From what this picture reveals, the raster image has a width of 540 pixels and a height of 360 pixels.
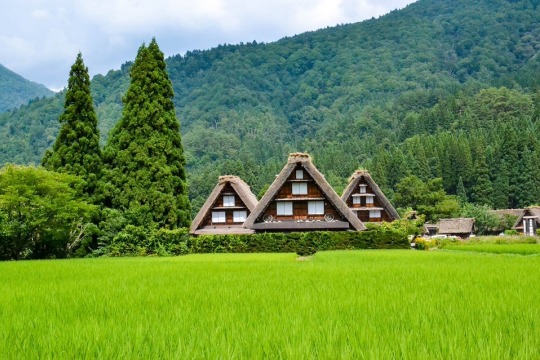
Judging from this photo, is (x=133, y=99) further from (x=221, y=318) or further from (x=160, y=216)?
(x=221, y=318)

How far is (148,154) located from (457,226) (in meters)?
44.1

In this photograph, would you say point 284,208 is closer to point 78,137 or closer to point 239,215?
point 239,215

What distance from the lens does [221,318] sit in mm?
5012

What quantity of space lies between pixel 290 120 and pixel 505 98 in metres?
79.4

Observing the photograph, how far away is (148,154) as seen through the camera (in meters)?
31.9

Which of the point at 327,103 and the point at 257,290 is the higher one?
the point at 327,103

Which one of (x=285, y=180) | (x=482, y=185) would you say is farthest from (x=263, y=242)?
(x=482, y=185)

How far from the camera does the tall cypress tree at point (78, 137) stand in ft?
97.3

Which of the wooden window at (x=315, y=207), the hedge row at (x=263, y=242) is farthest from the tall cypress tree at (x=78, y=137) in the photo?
the wooden window at (x=315, y=207)

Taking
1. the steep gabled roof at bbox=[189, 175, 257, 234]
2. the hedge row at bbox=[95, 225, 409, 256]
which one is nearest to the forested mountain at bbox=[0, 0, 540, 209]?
the steep gabled roof at bbox=[189, 175, 257, 234]

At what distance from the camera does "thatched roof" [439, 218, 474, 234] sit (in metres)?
63.6

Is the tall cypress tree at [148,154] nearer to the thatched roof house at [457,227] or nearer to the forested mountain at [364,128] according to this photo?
the thatched roof house at [457,227]

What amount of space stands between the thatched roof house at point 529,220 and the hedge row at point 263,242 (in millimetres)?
40326

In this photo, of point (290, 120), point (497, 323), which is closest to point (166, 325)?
point (497, 323)
